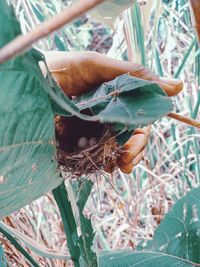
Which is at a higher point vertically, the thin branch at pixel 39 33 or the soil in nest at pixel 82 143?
the thin branch at pixel 39 33

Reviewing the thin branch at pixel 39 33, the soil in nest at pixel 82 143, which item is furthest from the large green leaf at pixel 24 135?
the thin branch at pixel 39 33

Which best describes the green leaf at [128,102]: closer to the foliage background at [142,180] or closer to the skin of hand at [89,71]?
the skin of hand at [89,71]

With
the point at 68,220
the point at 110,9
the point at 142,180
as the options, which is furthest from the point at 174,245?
the point at 142,180

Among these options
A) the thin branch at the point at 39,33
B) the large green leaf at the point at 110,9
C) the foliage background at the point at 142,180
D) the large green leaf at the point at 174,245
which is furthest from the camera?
the foliage background at the point at 142,180

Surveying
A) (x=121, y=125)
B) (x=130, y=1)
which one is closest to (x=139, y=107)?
(x=121, y=125)

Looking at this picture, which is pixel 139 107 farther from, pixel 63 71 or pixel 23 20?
pixel 23 20

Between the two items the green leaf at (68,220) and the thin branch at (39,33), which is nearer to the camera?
the thin branch at (39,33)
